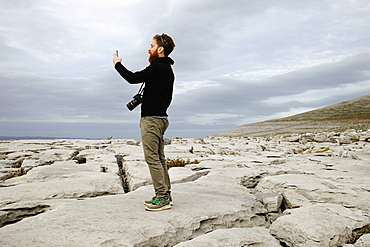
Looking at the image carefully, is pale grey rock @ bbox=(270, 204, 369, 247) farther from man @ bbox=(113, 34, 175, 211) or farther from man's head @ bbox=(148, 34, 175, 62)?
man's head @ bbox=(148, 34, 175, 62)

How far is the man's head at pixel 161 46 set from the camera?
438 cm

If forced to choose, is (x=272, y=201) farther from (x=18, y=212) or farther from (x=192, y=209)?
(x=18, y=212)

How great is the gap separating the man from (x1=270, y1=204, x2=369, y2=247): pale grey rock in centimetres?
176

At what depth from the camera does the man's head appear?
4.38 m

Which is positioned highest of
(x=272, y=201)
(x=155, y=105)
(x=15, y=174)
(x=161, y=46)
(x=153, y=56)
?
(x=161, y=46)

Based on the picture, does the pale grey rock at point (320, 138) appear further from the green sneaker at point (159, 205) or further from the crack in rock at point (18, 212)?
the crack in rock at point (18, 212)

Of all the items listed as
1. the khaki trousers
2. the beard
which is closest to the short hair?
the beard

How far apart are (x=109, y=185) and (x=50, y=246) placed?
294cm

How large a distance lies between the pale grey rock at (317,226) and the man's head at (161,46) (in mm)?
3153

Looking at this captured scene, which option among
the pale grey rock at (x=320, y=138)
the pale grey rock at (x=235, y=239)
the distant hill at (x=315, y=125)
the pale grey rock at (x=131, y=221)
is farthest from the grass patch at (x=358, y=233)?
the distant hill at (x=315, y=125)

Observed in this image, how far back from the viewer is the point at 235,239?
10.7 ft

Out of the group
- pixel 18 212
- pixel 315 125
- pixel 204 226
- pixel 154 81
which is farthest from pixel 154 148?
pixel 315 125

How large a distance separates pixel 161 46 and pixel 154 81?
0.62m

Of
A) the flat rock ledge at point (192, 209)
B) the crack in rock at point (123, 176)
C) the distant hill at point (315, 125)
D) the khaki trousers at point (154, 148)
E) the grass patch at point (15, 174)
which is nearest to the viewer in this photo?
the flat rock ledge at point (192, 209)
